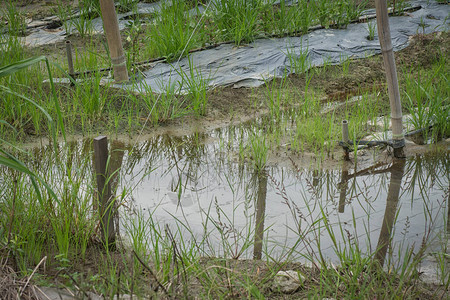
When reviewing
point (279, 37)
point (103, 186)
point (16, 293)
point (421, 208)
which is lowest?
point (421, 208)

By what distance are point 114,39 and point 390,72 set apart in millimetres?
2427

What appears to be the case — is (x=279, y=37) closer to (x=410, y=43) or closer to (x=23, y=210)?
(x=410, y=43)

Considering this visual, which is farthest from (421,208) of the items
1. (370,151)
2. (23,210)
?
(23,210)

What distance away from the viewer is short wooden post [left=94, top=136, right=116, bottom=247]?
2471 millimetres

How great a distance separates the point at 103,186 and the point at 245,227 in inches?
31.4

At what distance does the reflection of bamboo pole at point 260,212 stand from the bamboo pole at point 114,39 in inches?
76.0

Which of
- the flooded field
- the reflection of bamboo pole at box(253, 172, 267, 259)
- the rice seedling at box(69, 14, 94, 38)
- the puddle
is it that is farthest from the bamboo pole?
the reflection of bamboo pole at box(253, 172, 267, 259)

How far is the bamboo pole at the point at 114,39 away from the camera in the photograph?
4.70 meters

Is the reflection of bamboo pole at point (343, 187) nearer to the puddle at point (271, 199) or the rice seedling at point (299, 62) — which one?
the puddle at point (271, 199)

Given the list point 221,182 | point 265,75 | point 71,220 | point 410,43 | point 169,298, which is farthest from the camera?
point 410,43

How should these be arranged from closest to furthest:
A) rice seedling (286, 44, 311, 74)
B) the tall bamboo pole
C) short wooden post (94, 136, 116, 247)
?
short wooden post (94, 136, 116, 247), the tall bamboo pole, rice seedling (286, 44, 311, 74)

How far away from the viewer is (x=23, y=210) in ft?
8.58

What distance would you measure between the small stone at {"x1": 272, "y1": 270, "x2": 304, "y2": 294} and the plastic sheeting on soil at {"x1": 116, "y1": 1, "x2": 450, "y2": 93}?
2.69m

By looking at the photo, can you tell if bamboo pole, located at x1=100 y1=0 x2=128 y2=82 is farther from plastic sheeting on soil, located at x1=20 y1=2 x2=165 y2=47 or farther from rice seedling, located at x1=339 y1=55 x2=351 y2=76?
rice seedling, located at x1=339 y1=55 x2=351 y2=76
